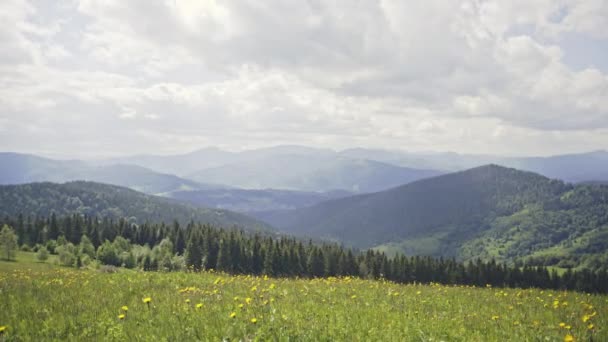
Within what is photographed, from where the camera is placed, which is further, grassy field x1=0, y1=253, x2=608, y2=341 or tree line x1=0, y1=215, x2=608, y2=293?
tree line x1=0, y1=215, x2=608, y2=293

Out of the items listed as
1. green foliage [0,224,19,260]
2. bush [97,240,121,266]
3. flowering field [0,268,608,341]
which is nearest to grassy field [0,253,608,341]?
flowering field [0,268,608,341]

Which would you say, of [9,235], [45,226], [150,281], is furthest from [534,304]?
[45,226]

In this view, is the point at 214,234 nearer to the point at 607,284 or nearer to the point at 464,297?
the point at 464,297

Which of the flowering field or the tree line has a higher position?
the flowering field

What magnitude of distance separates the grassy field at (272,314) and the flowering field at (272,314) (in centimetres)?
3

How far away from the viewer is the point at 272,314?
37.0ft

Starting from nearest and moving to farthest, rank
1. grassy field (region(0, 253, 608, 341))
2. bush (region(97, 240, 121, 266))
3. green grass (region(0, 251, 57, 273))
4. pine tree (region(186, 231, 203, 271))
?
grassy field (region(0, 253, 608, 341)) → green grass (region(0, 251, 57, 273)) → bush (region(97, 240, 121, 266)) → pine tree (region(186, 231, 203, 271))

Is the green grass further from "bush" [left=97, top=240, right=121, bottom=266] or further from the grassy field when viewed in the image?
the grassy field

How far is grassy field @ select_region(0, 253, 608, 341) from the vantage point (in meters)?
9.51

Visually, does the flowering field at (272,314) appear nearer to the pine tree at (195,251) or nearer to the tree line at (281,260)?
the tree line at (281,260)

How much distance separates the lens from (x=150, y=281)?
55.6 ft

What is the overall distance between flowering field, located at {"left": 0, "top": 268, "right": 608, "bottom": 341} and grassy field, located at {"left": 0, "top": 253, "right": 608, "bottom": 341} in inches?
1.2

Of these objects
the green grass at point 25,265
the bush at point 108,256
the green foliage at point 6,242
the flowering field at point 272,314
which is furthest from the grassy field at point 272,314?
the bush at point 108,256

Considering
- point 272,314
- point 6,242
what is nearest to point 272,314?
point 272,314
